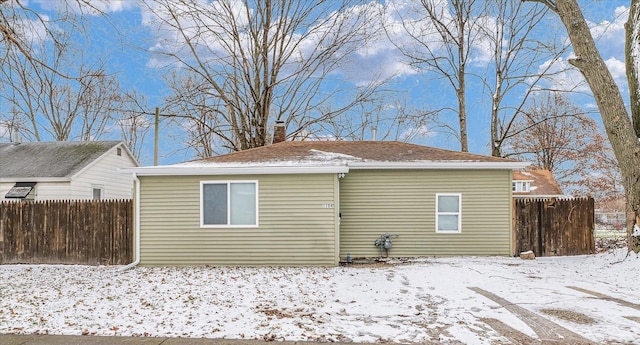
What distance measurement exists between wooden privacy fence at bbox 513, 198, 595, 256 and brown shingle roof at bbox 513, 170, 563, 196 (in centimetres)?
1588

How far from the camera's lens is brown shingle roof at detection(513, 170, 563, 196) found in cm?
2720

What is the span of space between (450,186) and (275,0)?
441 inches

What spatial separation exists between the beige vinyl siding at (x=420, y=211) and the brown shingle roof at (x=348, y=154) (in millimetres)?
502

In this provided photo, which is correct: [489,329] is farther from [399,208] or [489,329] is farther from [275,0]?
[275,0]

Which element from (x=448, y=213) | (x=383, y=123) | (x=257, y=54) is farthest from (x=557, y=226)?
(x=257, y=54)

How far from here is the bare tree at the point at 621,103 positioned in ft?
31.6

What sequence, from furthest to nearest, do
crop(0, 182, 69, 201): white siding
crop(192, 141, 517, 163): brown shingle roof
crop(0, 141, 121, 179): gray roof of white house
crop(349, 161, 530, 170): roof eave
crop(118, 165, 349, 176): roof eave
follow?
crop(0, 141, 121, 179): gray roof of white house < crop(0, 182, 69, 201): white siding < crop(192, 141, 517, 163): brown shingle roof < crop(349, 161, 530, 170): roof eave < crop(118, 165, 349, 176): roof eave

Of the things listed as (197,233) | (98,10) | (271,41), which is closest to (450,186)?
(197,233)

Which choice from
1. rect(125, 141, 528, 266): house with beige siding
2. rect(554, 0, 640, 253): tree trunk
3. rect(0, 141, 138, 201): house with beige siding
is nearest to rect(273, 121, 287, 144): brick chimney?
rect(125, 141, 528, 266): house with beige siding

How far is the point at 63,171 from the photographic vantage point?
47.8 feet

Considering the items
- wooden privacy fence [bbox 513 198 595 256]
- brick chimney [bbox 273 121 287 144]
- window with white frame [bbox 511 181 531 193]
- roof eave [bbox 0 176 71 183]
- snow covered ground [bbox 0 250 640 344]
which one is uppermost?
brick chimney [bbox 273 121 287 144]

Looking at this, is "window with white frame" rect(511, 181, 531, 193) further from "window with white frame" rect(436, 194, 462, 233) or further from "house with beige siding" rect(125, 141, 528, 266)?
"window with white frame" rect(436, 194, 462, 233)

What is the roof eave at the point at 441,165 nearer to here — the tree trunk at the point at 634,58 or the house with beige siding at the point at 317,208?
the house with beige siding at the point at 317,208

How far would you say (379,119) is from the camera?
22.1m
